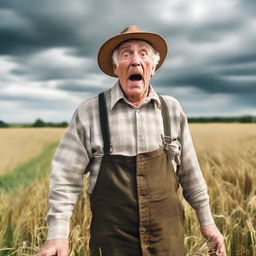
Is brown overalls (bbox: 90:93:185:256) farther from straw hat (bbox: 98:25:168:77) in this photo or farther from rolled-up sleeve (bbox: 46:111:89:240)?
straw hat (bbox: 98:25:168:77)

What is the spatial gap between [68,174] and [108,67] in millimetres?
570

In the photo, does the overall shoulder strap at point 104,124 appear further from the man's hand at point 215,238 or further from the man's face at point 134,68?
the man's hand at point 215,238

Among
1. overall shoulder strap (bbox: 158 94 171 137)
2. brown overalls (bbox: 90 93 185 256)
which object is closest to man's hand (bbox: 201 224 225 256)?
brown overalls (bbox: 90 93 185 256)

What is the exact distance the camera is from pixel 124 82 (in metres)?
2.21

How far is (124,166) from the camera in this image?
2166 millimetres

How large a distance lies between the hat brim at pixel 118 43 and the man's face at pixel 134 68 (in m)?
0.02

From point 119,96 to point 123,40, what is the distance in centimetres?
26

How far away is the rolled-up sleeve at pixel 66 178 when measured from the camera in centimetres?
216

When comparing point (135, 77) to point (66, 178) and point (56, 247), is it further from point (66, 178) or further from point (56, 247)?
point (56, 247)

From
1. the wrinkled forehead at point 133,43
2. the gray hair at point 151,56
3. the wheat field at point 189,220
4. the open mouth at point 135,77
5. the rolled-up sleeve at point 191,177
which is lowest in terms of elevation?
the wheat field at point 189,220

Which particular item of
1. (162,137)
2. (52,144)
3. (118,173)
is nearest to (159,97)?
(162,137)

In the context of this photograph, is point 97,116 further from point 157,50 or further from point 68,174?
point 157,50

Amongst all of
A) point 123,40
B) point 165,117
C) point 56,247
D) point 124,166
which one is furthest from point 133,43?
point 56,247

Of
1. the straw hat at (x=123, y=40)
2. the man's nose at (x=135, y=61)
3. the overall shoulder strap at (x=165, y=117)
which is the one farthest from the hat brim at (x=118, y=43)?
the overall shoulder strap at (x=165, y=117)
